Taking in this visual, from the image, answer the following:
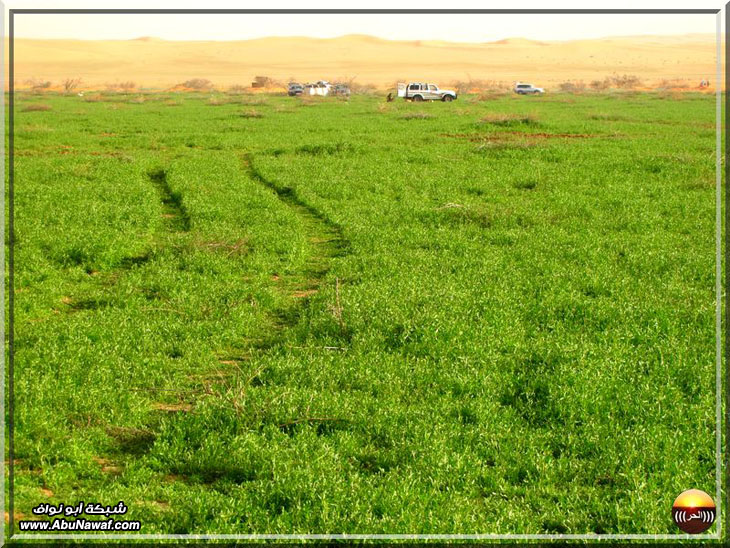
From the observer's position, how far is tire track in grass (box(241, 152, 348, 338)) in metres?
12.0

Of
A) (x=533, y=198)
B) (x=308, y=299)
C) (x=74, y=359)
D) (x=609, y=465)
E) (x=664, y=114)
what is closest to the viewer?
(x=609, y=465)

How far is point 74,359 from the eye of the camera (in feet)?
30.2

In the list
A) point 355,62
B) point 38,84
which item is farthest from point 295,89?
point 355,62

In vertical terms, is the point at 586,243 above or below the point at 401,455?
above

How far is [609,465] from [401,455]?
218 centimetres

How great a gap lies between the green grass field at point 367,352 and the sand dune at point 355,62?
338 feet

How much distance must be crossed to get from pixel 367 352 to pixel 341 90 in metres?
78.3

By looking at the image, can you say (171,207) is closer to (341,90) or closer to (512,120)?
(512,120)

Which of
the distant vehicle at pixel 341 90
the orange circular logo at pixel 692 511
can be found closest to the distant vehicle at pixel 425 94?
the distant vehicle at pixel 341 90

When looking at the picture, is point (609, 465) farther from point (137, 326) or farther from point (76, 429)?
point (137, 326)

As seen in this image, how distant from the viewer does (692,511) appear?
19.1ft

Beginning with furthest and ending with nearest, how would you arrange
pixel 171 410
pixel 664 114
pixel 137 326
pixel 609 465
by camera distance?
pixel 664 114
pixel 137 326
pixel 171 410
pixel 609 465

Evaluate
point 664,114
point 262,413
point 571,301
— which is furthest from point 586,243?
point 664,114

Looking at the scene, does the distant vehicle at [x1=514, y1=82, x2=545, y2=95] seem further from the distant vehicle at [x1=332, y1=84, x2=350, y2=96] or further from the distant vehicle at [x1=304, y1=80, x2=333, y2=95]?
the distant vehicle at [x1=304, y1=80, x2=333, y2=95]
